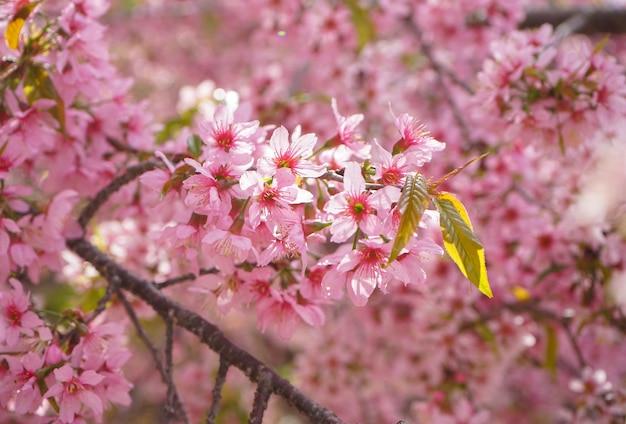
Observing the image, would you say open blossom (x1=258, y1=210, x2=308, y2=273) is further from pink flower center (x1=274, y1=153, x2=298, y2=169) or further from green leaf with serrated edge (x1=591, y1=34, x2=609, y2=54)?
green leaf with serrated edge (x1=591, y1=34, x2=609, y2=54)

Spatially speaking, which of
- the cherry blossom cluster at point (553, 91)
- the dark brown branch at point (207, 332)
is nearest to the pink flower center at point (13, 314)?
the dark brown branch at point (207, 332)

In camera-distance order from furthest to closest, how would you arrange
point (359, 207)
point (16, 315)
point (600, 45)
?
point (600, 45)
point (16, 315)
point (359, 207)

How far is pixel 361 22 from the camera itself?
2.97 meters

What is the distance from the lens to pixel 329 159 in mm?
1450

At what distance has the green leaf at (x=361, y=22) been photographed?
2924 millimetres

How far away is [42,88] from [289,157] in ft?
2.66

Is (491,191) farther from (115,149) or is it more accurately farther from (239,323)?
(239,323)

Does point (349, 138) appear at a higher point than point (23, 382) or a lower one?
higher

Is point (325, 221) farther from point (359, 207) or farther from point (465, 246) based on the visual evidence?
point (465, 246)

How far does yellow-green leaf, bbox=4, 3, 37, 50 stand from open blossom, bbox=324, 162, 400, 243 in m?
0.99

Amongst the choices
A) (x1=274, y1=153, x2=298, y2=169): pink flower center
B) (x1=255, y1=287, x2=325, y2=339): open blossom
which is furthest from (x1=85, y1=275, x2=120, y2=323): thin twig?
(x1=274, y1=153, x2=298, y2=169): pink flower center

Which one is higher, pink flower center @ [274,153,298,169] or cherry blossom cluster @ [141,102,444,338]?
pink flower center @ [274,153,298,169]

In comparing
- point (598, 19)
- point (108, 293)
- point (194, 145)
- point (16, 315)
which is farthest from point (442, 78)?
point (16, 315)

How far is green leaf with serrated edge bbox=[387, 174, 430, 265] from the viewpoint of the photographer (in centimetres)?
102
